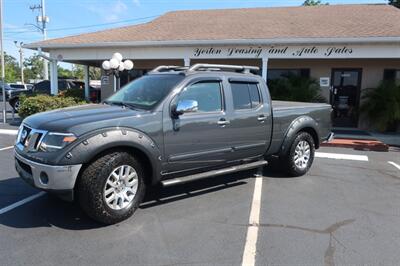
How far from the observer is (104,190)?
4.30 meters

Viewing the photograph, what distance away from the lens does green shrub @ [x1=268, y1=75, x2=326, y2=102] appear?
13820 mm

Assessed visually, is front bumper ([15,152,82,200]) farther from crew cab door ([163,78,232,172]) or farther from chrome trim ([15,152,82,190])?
crew cab door ([163,78,232,172])

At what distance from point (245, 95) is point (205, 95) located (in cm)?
85

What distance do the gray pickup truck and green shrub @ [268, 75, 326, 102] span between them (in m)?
7.47

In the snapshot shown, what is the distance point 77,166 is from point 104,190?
17.2 inches

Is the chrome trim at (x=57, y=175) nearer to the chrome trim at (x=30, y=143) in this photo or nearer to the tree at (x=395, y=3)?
the chrome trim at (x=30, y=143)

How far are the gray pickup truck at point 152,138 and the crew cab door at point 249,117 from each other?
0.05ft

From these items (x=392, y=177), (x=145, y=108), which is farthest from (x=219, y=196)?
(x=392, y=177)

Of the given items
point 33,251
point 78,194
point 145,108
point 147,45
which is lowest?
point 33,251

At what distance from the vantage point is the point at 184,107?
4730 millimetres

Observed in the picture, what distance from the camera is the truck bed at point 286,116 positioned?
6316 millimetres

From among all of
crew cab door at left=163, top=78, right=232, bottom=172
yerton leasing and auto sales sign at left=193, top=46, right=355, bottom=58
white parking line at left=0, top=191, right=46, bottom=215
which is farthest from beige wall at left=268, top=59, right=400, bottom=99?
white parking line at left=0, top=191, right=46, bottom=215

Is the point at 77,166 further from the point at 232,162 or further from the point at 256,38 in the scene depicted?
the point at 256,38

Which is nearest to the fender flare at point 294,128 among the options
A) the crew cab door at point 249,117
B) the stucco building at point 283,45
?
the crew cab door at point 249,117
